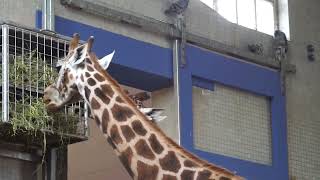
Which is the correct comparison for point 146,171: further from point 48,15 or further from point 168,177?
point 48,15

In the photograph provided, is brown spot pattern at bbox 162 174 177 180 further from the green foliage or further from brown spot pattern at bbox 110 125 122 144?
the green foliage

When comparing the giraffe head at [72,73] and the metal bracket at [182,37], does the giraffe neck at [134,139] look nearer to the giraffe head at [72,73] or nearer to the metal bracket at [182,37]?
the giraffe head at [72,73]

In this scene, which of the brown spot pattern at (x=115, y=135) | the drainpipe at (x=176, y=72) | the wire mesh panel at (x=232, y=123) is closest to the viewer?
the brown spot pattern at (x=115, y=135)

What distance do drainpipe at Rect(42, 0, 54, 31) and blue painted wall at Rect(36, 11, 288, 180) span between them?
0.27ft

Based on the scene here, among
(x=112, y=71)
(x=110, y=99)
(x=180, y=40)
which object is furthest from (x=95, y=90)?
(x=180, y=40)

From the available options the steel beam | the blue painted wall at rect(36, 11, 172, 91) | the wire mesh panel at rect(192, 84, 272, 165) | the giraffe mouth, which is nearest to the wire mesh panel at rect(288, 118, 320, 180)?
the wire mesh panel at rect(192, 84, 272, 165)

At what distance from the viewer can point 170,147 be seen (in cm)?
820

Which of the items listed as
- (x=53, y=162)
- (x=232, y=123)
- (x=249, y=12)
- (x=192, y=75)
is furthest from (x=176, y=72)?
(x=53, y=162)

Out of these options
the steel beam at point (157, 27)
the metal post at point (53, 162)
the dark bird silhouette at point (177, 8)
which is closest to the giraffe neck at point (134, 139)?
the metal post at point (53, 162)

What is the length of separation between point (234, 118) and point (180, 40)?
156 centimetres

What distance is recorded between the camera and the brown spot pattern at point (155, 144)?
826 cm

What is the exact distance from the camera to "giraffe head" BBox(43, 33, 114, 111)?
29.2ft

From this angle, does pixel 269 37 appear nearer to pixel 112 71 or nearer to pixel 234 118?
pixel 234 118

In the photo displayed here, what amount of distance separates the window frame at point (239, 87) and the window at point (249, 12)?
807mm
